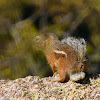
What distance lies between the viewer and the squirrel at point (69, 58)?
11.7 ft

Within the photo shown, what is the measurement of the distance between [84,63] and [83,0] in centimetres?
687

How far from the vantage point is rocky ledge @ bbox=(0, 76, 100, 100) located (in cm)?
319

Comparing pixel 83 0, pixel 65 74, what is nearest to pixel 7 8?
pixel 83 0

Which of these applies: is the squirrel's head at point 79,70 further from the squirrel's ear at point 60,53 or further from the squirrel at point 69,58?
the squirrel's ear at point 60,53

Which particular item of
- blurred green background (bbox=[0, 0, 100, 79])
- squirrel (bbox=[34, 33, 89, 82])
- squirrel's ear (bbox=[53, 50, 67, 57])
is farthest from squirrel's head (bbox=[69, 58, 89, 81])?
blurred green background (bbox=[0, 0, 100, 79])

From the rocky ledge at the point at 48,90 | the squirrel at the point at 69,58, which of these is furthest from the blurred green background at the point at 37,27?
the rocky ledge at the point at 48,90

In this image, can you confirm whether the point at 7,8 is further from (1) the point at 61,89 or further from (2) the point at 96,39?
(1) the point at 61,89

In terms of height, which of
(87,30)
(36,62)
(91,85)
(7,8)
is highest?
(7,8)

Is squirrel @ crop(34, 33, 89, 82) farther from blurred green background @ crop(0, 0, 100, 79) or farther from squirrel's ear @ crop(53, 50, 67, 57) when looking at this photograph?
blurred green background @ crop(0, 0, 100, 79)

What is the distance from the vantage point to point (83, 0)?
1017 centimetres

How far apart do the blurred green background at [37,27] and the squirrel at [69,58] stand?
3.44 metres

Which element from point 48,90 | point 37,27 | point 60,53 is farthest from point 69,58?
point 37,27

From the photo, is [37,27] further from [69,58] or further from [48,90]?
[48,90]

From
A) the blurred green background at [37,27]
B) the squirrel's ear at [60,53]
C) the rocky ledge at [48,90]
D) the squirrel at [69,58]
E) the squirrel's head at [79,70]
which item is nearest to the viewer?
the rocky ledge at [48,90]
